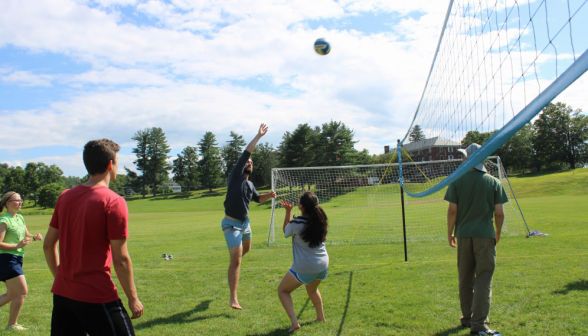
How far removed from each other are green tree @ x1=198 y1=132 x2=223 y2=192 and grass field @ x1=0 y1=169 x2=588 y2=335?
6430 cm

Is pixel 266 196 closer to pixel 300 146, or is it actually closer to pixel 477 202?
pixel 477 202

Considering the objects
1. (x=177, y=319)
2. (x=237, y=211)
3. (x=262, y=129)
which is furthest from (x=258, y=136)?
(x=177, y=319)

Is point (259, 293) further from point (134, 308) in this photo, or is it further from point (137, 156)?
point (137, 156)

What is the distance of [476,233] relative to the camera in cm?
368

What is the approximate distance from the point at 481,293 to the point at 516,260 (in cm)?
402

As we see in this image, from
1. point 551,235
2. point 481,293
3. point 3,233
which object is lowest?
point 551,235

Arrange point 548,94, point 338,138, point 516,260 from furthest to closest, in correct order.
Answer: point 338,138 → point 516,260 → point 548,94

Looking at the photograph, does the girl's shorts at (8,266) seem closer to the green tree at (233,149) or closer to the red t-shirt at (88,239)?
the red t-shirt at (88,239)

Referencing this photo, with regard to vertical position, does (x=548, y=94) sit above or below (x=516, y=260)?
above

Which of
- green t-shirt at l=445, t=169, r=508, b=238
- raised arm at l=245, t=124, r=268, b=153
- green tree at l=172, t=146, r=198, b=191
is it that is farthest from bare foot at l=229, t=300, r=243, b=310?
green tree at l=172, t=146, r=198, b=191

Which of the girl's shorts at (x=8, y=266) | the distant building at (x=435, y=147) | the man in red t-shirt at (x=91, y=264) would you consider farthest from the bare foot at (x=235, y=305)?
the distant building at (x=435, y=147)

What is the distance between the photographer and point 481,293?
3.54 metres

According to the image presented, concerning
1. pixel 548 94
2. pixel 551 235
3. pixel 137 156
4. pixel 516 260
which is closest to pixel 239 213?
pixel 548 94

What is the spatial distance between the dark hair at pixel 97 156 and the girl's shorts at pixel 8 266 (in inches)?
113
